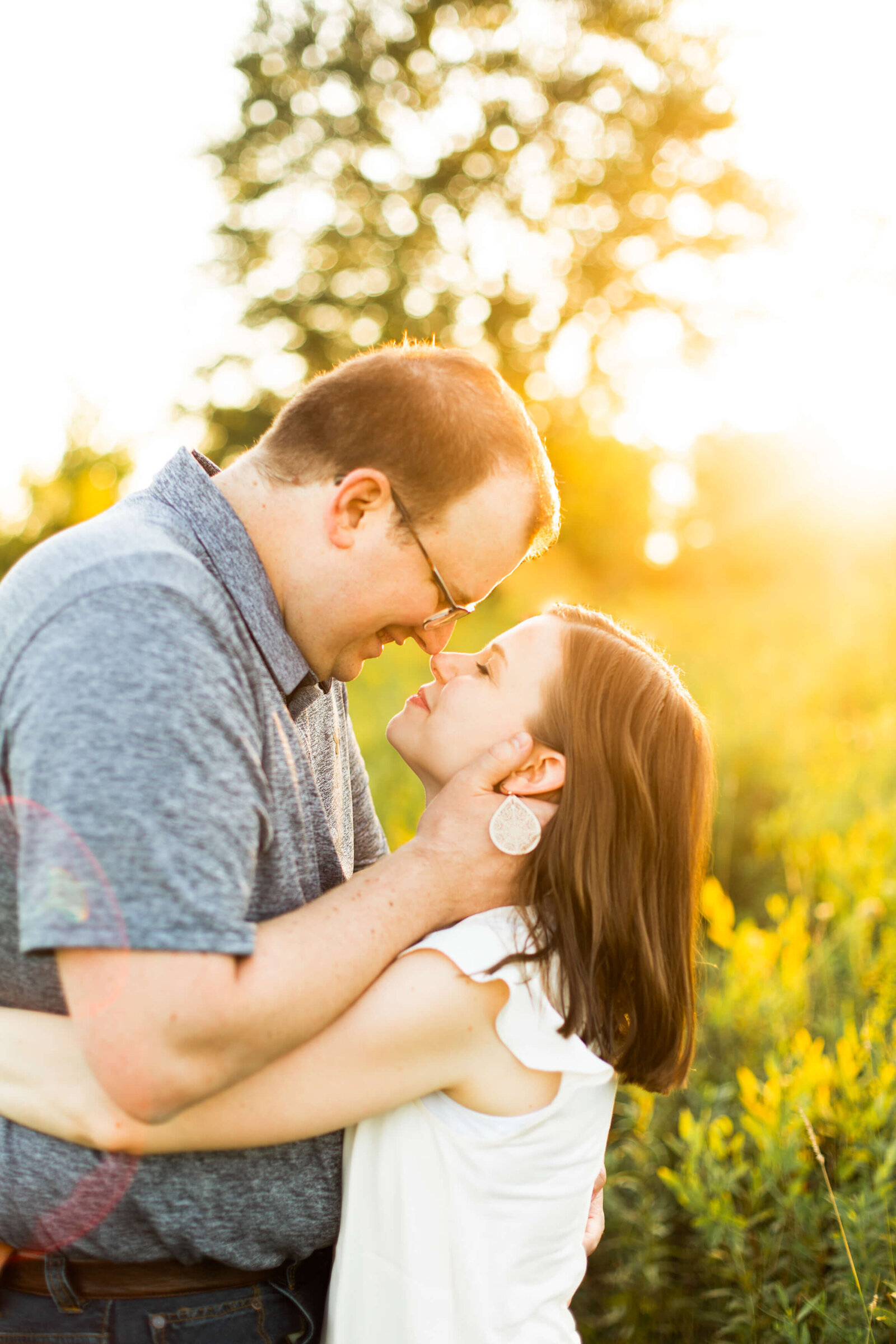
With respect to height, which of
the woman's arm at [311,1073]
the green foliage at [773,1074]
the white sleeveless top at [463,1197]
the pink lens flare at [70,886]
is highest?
the pink lens flare at [70,886]

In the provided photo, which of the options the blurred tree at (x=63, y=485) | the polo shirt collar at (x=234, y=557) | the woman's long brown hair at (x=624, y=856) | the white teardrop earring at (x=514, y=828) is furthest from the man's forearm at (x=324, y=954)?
the blurred tree at (x=63, y=485)

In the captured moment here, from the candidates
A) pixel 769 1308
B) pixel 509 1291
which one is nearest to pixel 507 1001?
pixel 509 1291

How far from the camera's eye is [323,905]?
1.61 metres

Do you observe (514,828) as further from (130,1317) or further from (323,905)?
(130,1317)

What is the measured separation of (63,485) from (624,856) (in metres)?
15.3

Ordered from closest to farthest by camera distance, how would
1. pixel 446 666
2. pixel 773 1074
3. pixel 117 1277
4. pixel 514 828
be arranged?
pixel 117 1277, pixel 514 828, pixel 446 666, pixel 773 1074

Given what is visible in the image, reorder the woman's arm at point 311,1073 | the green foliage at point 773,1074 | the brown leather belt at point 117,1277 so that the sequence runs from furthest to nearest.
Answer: the green foliage at point 773,1074 → the brown leather belt at point 117,1277 → the woman's arm at point 311,1073

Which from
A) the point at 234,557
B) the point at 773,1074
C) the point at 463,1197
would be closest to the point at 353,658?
the point at 234,557

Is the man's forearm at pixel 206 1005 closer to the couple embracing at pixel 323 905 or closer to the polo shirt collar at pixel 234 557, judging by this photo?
the couple embracing at pixel 323 905

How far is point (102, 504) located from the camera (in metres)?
12.1

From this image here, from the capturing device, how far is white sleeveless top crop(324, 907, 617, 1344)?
1.75 metres

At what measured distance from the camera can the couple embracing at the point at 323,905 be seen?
4.31ft

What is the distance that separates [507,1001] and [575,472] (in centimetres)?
1905

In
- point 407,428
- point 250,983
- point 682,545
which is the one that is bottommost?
point 682,545
